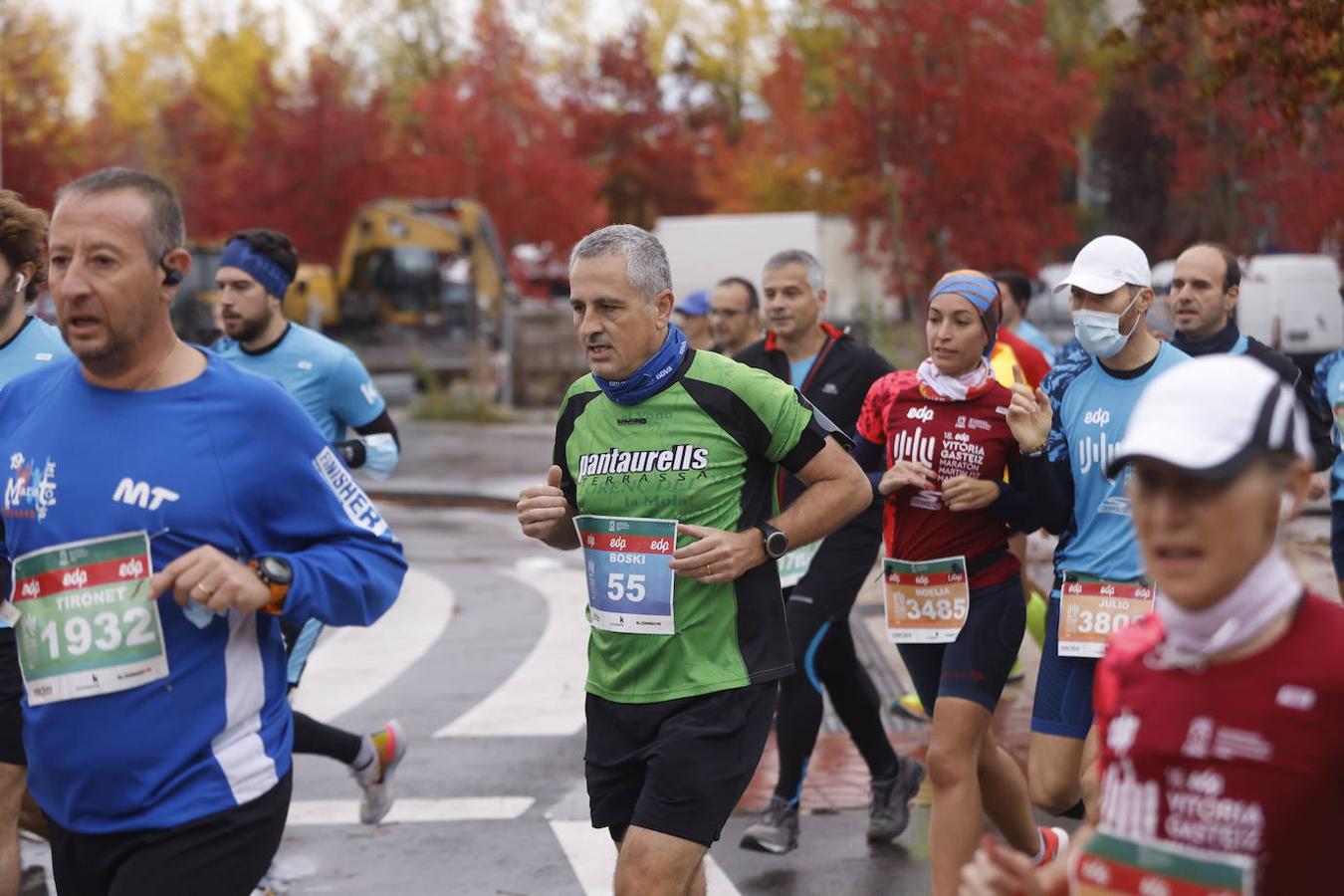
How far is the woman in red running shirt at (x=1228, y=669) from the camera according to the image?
94.2 inches

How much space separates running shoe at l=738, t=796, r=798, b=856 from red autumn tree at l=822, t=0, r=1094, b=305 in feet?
64.4

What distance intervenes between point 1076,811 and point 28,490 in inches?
166

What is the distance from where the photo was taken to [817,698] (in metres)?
6.70

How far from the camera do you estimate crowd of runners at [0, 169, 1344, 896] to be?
247cm

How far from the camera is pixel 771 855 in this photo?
21.4 feet

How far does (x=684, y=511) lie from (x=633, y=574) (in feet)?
0.69

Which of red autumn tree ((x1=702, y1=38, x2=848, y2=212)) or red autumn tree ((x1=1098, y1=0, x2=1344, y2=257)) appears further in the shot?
red autumn tree ((x1=702, y1=38, x2=848, y2=212))

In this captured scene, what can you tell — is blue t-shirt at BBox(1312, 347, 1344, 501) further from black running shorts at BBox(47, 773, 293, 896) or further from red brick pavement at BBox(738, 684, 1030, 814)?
black running shorts at BBox(47, 773, 293, 896)

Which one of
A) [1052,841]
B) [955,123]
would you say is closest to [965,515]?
[1052,841]

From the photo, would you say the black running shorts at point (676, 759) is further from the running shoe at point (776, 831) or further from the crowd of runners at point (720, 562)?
the running shoe at point (776, 831)

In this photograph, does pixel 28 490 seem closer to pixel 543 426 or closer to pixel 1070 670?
pixel 1070 670

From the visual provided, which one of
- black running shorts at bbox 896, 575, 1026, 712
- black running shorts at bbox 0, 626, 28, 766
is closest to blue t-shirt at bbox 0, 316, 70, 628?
black running shorts at bbox 0, 626, 28, 766

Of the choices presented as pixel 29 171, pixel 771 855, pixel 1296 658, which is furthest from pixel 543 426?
pixel 1296 658

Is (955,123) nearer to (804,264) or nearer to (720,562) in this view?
(804,264)
